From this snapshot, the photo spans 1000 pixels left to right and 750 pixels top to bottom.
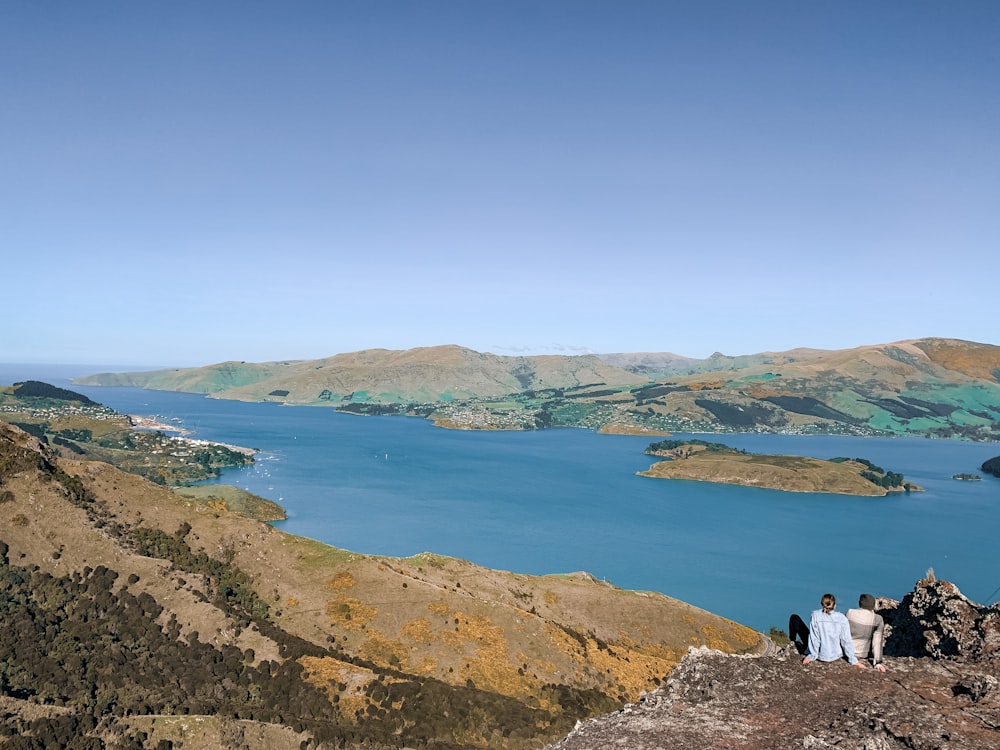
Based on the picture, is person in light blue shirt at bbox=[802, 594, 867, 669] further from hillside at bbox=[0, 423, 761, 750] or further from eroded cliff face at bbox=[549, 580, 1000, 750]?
hillside at bbox=[0, 423, 761, 750]

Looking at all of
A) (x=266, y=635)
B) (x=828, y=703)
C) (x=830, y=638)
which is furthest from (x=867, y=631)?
(x=266, y=635)

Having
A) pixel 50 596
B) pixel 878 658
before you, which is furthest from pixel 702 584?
pixel 878 658

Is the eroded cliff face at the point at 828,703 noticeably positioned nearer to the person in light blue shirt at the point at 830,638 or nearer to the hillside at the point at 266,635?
the person in light blue shirt at the point at 830,638

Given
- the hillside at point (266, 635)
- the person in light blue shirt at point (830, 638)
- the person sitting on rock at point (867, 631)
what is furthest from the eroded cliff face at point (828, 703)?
the hillside at point (266, 635)

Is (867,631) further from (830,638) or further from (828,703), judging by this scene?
(828,703)

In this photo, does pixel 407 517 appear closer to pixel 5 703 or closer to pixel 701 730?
pixel 5 703

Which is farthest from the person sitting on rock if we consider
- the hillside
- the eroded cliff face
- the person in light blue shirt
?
the hillside
